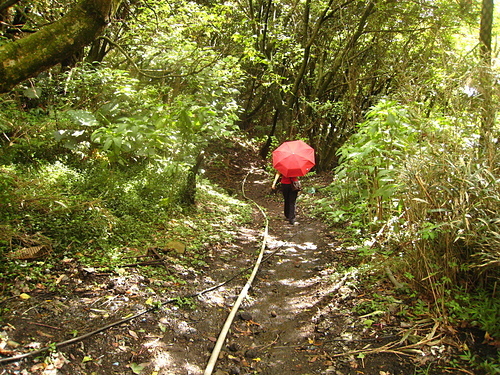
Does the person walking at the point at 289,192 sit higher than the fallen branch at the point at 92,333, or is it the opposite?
the person walking at the point at 289,192

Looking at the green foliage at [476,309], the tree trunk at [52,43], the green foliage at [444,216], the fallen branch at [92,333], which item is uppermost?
the tree trunk at [52,43]

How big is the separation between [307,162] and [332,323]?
4.11m

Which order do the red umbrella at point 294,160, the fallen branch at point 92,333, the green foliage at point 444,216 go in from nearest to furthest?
the fallen branch at point 92,333
the green foliage at point 444,216
the red umbrella at point 294,160

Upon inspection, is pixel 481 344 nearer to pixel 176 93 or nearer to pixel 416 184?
pixel 416 184

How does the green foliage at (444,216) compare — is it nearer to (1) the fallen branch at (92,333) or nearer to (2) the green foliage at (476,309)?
(2) the green foliage at (476,309)

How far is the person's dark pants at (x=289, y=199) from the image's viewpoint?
785 centimetres

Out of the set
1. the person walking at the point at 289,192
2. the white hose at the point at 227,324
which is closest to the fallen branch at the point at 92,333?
the white hose at the point at 227,324

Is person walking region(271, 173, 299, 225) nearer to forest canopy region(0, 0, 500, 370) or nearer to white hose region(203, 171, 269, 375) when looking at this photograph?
forest canopy region(0, 0, 500, 370)

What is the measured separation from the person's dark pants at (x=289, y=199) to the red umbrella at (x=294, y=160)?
46 cm

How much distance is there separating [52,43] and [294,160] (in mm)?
4936

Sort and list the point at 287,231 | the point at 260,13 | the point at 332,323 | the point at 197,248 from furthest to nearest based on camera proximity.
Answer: the point at 260,13 < the point at 287,231 < the point at 197,248 < the point at 332,323

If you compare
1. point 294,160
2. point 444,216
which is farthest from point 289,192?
point 444,216

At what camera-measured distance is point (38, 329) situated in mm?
3020

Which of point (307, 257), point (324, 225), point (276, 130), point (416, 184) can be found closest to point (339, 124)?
point (276, 130)
